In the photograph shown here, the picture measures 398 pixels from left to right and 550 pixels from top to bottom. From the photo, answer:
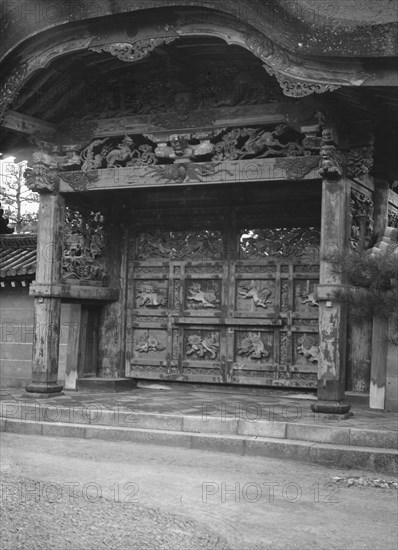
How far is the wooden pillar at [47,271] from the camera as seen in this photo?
38.0 feet

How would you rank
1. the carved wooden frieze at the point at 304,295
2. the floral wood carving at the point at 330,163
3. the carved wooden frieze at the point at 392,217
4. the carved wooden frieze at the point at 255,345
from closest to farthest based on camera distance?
the floral wood carving at the point at 330,163
the carved wooden frieze at the point at 304,295
the carved wooden frieze at the point at 255,345
the carved wooden frieze at the point at 392,217

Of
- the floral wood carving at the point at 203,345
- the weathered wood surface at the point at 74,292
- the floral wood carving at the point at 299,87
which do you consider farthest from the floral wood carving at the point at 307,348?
the floral wood carving at the point at 299,87

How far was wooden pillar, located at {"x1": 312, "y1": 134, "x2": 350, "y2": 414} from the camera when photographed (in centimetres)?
983

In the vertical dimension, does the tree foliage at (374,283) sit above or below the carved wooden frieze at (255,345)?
above

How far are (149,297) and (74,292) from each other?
62.9 inches

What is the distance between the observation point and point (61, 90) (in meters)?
11.5

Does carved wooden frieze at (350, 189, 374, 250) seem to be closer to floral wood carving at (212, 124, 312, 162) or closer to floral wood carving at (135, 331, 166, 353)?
floral wood carving at (212, 124, 312, 162)

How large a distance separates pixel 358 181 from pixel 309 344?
2896 mm

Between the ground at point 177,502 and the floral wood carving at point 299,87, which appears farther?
the floral wood carving at point 299,87

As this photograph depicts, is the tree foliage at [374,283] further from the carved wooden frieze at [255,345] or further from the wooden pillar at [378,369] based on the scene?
the carved wooden frieze at [255,345]

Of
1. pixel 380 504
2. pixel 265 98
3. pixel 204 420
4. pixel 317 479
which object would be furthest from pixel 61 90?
pixel 380 504

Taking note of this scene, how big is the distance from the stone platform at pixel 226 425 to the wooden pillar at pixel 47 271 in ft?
1.33

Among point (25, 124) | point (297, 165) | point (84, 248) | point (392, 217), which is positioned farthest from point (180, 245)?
point (392, 217)

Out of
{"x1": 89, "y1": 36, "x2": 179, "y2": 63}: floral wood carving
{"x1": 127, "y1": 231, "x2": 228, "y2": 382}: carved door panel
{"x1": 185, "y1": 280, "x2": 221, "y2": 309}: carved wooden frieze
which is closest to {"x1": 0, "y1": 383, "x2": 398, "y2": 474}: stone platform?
{"x1": 127, "y1": 231, "x2": 228, "y2": 382}: carved door panel
